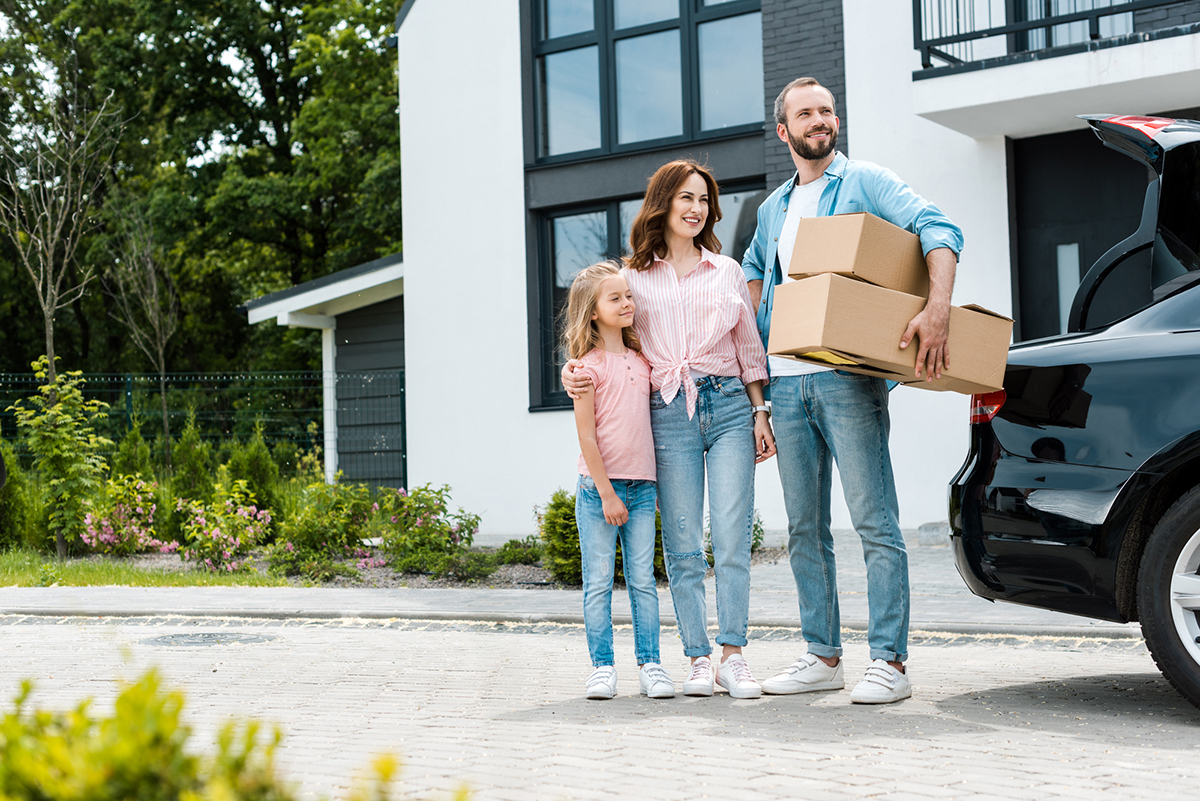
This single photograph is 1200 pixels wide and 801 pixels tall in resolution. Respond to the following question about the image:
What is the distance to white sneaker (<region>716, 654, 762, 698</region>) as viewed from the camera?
4.30 meters

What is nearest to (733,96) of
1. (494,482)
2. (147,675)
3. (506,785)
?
(494,482)

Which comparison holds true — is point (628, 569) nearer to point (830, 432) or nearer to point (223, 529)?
point (830, 432)

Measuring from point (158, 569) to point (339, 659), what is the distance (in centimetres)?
489

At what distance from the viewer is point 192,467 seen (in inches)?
514

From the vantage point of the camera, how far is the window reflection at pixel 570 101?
12.8 m

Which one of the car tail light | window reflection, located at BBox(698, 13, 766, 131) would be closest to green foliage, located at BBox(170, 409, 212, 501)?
window reflection, located at BBox(698, 13, 766, 131)

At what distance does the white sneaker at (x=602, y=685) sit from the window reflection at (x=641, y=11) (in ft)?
30.7

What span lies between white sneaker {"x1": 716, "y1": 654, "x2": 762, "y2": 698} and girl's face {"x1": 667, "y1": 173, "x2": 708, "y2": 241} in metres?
1.61

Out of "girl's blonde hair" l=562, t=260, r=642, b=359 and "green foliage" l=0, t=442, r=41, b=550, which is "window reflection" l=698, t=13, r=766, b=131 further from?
"girl's blonde hair" l=562, t=260, r=642, b=359

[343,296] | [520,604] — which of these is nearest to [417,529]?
[520,604]

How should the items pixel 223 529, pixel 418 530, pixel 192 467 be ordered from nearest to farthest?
pixel 418 530 < pixel 223 529 < pixel 192 467

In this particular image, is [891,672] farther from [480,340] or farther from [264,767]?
[480,340]

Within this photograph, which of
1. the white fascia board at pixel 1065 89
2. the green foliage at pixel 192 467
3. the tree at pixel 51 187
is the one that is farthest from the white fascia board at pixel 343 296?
the white fascia board at pixel 1065 89

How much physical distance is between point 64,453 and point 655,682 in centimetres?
781
